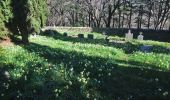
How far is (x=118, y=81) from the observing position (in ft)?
52.9

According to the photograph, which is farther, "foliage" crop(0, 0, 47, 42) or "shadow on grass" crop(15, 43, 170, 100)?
"foliage" crop(0, 0, 47, 42)

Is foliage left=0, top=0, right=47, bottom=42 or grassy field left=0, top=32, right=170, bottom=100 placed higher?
foliage left=0, top=0, right=47, bottom=42

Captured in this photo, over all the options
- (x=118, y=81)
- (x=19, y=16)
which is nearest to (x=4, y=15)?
(x=19, y=16)

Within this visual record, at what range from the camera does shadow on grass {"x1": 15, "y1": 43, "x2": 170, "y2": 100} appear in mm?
14164

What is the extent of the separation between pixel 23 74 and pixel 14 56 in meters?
4.07

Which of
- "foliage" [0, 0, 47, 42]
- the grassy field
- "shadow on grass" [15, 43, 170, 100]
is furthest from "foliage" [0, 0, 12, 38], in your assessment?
"shadow on grass" [15, 43, 170, 100]

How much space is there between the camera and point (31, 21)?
91.7 feet

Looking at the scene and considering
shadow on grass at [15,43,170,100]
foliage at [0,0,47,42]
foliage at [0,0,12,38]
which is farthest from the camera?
foliage at [0,0,47,42]

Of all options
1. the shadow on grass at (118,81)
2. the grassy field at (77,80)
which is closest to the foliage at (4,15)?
the grassy field at (77,80)

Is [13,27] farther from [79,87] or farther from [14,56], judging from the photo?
[79,87]

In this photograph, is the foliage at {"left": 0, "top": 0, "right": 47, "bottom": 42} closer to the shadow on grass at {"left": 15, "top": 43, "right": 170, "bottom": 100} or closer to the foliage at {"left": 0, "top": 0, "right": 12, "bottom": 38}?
the foliage at {"left": 0, "top": 0, "right": 12, "bottom": 38}

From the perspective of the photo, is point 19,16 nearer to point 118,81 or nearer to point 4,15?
point 4,15

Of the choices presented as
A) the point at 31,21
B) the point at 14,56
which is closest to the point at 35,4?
the point at 31,21

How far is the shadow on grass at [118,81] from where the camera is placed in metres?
14.2
